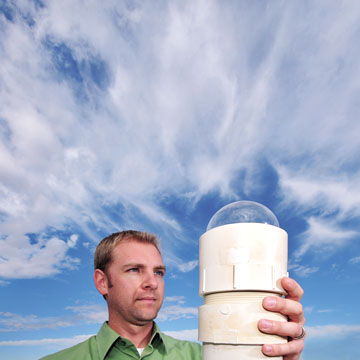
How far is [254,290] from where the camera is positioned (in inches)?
106

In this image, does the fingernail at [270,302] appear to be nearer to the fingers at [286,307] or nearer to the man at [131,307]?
the fingers at [286,307]

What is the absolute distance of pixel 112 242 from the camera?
4445 millimetres

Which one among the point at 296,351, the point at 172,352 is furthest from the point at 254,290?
the point at 172,352

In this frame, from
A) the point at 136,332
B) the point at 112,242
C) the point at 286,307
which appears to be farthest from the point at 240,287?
the point at 112,242

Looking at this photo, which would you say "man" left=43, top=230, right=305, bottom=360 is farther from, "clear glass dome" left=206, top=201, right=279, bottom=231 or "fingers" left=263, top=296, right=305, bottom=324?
"fingers" left=263, top=296, right=305, bottom=324

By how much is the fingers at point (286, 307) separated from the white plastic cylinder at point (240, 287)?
5cm

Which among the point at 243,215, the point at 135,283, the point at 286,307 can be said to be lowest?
the point at 286,307

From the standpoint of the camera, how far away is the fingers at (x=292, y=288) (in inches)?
108

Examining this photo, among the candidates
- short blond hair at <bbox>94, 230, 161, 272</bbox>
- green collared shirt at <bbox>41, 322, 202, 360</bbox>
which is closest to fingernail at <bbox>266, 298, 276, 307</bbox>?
green collared shirt at <bbox>41, 322, 202, 360</bbox>

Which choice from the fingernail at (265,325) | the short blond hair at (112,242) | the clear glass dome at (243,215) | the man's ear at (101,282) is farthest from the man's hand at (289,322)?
the man's ear at (101,282)

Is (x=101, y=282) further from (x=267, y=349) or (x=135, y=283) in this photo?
(x=267, y=349)

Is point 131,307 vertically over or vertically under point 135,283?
under

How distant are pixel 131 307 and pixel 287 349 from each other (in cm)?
187

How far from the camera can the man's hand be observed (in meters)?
2.60
